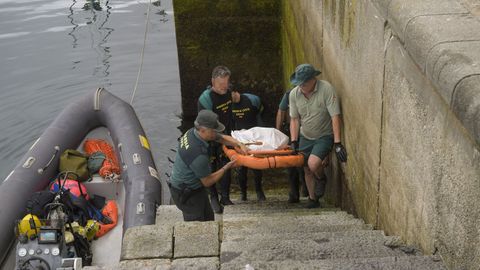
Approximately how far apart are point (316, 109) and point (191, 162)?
1.35 meters

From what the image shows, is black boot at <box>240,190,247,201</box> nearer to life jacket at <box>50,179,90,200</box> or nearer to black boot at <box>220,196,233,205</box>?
black boot at <box>220,196,233,205</box>

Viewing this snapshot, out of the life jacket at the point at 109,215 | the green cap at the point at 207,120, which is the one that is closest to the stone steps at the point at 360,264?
the green cap at the point at 207,120

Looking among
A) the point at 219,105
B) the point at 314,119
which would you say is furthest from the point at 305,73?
the point at 219,105

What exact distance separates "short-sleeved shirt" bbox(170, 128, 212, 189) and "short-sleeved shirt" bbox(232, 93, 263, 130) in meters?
1.53

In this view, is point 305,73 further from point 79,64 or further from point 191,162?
point 79,64

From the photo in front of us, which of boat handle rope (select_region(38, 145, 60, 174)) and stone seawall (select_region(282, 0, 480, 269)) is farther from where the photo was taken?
boat handle rope (select_region(38, 145, 60, 174))

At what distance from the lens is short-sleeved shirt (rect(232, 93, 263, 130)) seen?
7.18 metres

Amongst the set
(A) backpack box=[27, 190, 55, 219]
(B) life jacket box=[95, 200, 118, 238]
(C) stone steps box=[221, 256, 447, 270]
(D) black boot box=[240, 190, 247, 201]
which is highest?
(C) stone steps box=[221, 256, 447, 270]

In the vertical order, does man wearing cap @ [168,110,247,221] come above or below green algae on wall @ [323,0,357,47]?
below

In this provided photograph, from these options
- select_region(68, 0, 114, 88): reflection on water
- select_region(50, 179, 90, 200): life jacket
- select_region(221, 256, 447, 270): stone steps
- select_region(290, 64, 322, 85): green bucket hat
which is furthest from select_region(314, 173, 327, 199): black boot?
select_region(68, 0, 114, 88): reflection on water

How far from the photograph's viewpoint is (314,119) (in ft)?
19.9

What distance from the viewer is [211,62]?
11773 millimetres

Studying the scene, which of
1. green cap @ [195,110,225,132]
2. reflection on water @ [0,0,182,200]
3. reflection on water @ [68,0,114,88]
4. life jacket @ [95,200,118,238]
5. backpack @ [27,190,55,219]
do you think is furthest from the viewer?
reflection on water @ [68,0,114,88]

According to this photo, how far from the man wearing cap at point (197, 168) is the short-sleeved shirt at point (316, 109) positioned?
67 centimetres
